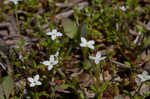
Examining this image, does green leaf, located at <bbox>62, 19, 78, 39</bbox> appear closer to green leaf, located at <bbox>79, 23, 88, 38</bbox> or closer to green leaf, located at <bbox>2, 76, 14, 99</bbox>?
green leaf, located at <bbox>79, 23, 88, 38</bbox>

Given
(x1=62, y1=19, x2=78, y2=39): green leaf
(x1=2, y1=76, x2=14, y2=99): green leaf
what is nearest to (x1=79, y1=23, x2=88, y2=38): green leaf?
(x1=62, y1=19, x2=78, y2=39): green leaf

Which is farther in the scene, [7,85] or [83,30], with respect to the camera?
[83,30]

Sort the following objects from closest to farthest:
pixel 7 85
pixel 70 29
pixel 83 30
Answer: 1. pixel 7 85
2. pixel 83 30
3. pixel 70 29

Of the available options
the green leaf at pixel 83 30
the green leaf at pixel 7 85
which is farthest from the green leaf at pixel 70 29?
the green leaf at pixel 7 85

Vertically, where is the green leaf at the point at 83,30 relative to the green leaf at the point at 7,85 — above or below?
above

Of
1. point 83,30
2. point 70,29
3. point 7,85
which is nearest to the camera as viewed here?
point 7,85

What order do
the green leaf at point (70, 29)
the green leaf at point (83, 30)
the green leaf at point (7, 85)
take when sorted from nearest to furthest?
the green leaf at point (7, 85) < the green leaf at point (83, 30) < the green leaf at point (70, 29)

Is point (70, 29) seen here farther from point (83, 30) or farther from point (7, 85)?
point (7, 85)

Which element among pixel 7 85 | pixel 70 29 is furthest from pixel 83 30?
pixel 7 85

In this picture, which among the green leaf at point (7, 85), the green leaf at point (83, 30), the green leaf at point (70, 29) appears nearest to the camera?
the green leaf at point (7, 85)

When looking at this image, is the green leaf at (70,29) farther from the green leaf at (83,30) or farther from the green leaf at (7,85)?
the green leaf at (7,85)

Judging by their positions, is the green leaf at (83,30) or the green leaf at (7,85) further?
the green leaf at (83,30)

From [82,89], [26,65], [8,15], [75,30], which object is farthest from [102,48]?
[8,15]
